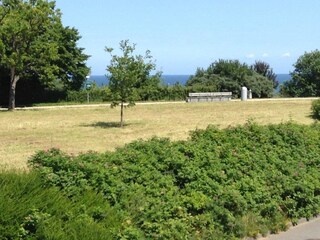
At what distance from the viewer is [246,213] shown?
20.6 ft

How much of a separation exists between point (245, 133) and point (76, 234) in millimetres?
5058

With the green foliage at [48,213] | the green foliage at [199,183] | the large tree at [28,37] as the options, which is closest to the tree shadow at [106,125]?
the large tree at [28,37]

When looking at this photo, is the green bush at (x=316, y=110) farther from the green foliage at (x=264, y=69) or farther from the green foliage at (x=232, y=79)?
the green foliage at (x=264, y=69)

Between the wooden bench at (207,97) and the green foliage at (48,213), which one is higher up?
the wooden bench at (207,97)

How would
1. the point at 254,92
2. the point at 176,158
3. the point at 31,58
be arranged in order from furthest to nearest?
the point at 254,92 < the point at 31,58 < the point at 176,158

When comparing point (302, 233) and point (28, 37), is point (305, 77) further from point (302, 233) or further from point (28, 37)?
point (302, 233)

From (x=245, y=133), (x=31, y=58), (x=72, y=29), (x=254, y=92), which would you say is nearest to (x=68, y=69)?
(x=72, y=29)

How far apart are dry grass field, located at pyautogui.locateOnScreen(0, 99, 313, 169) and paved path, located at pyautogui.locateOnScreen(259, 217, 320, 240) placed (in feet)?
15.0

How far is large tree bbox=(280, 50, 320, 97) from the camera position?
4529 centimetres

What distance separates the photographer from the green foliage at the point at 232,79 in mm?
45250

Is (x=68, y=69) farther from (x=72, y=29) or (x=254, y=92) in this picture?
(x=254, y=92)

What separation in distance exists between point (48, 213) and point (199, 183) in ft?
7.85

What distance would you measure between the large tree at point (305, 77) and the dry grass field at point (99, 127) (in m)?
18.2

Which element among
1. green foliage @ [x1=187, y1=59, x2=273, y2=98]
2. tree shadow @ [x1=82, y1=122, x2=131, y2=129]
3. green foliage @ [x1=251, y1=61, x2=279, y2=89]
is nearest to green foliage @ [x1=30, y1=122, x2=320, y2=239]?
tree shadow @ [x1=82, y1=122, x2=131, y2=129]
